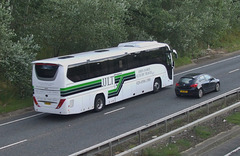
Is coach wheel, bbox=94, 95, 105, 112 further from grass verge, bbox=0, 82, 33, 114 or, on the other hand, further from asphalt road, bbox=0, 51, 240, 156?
grass verge, bbox=0, 82, 33, 114

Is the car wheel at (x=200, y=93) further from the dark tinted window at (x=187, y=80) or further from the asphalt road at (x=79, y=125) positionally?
the dark tinted window at (x=187, y=80)

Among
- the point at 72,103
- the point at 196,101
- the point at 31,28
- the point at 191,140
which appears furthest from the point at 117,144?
the point at 31,28

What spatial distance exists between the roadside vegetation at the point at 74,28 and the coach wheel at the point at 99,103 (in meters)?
4.20

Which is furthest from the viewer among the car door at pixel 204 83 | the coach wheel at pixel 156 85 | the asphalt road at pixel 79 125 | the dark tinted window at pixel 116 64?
the coach wheel at pixel 156 85

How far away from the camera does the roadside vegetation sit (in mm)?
22141

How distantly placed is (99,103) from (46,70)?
357 cm

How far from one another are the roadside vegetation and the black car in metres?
5.87

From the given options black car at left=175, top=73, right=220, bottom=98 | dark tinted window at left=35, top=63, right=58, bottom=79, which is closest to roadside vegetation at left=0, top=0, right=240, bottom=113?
dark tinted window at left=35, top=63, right=58, bottom=79

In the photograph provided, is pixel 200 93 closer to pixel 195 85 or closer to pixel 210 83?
pixel 195 85

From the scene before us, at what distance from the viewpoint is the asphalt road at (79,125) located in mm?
15766

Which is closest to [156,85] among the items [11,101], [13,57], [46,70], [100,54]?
[100,54]

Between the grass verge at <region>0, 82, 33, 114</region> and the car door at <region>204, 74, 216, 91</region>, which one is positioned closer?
the grass verge at <region>0, 82, 33, 114</region>

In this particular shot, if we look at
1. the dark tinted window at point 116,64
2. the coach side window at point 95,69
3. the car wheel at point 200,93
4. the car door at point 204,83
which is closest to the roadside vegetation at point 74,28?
the dark tinted window at point 116,64

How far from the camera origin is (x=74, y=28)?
2578 cm
